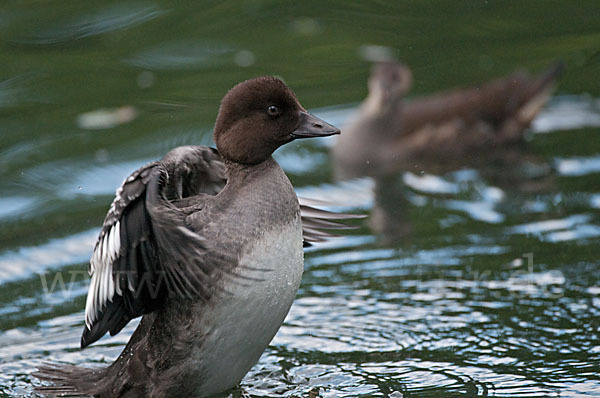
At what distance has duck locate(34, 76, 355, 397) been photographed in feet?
13.6

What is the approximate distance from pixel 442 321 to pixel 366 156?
10.3 feet

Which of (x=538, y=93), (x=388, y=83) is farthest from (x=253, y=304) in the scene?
(x=538, y=93)

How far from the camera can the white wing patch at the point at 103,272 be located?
4121 millimetres

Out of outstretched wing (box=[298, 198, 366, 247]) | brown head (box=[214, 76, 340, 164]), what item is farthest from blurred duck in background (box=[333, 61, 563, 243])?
brown head (box=[214, 76, 340, 164])

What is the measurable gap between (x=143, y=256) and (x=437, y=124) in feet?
15.3

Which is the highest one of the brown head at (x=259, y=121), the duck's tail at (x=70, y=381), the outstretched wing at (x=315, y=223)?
the brown head at (x=259, y=121)

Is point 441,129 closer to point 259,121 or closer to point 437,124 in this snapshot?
point 437,124

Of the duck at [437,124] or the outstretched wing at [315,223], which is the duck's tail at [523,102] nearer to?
the duck at [437,124]

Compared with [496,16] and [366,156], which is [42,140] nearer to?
[366,156]

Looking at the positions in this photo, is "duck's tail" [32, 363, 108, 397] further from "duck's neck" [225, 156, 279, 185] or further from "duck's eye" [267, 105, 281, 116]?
"duck's eye" [267, 105, 281, 116]

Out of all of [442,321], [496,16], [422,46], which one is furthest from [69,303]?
[496,16]

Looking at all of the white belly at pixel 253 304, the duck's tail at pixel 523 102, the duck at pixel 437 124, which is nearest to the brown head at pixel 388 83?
the duck at pixel 437 124

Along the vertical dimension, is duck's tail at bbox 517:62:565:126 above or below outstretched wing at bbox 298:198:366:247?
above

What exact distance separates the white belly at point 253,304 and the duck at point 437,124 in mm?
3750
